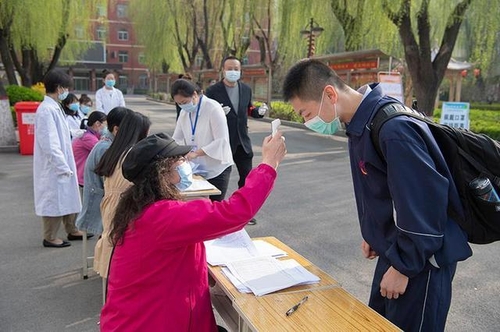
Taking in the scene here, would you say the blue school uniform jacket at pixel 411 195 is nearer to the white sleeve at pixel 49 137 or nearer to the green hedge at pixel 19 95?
the white sleeve at pixel 49 137

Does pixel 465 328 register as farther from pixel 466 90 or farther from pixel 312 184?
pixel 466 90

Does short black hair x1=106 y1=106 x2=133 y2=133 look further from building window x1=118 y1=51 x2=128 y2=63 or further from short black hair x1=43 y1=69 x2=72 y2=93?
building window x1=118 y1=51 x2=128 y2=63

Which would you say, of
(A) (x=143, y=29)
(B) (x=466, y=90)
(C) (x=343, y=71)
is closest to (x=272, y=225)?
(C) (x=343, y=71)

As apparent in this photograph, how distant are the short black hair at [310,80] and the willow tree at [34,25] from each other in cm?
1298

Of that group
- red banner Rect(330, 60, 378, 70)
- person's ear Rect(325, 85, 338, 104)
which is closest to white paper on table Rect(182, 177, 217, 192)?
person's ear Rect(325, 85, 338, 104)

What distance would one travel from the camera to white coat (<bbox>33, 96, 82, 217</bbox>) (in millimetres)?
4449

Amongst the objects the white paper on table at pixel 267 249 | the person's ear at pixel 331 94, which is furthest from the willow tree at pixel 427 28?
the person's ear at pixel 331 94

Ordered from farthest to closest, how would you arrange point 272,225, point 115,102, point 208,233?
1. point 115,102
2. point 272,225
3. point 208,233

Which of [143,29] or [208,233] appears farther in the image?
[143,29]

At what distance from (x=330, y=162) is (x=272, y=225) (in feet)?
15.5

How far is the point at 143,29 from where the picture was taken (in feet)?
108

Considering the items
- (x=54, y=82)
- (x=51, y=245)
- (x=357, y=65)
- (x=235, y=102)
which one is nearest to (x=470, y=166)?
(x=235, y=102)

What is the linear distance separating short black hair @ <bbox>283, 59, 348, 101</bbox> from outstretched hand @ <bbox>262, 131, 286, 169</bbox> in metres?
0.23

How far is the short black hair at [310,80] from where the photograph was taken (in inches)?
82.5
